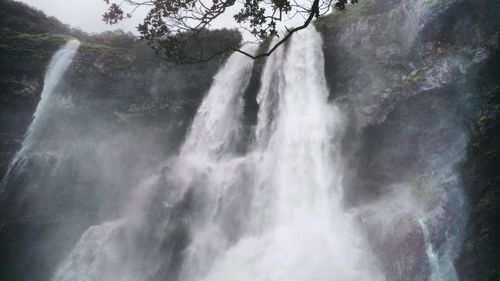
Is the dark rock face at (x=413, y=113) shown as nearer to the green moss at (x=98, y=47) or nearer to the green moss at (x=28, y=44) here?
the green moss at (x=98, y=47)

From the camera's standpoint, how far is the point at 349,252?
39.3 ft

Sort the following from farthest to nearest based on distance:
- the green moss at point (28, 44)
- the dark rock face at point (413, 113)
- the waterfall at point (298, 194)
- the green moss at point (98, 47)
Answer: the green moss at point (98, 47)
the green moss at point (28, 44)
the waterfall at point (298, 194)
the dark rock face at point (413, 113)

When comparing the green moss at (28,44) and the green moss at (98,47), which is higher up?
the green moss at (98,47)

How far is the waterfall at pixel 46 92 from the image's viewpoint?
723 inches


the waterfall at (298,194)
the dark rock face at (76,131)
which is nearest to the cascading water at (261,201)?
the waterfall at (298,194)

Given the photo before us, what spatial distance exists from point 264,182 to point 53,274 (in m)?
11.0

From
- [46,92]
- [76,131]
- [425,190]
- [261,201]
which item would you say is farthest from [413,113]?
[46,92]

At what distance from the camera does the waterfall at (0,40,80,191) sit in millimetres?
18355

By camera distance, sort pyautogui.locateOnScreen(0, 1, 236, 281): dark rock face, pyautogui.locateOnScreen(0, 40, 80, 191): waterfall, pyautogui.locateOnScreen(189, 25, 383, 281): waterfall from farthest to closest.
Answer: pyautogui.locateOnScreen(0, 40, 80, 191): waterfall, pyautogui.locateOnScreen(0, 1, 236, 281): dark rock face, pyautogui.locateOnScreen(189, 25, 383, 281): waterfall

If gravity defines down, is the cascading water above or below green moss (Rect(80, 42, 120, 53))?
below

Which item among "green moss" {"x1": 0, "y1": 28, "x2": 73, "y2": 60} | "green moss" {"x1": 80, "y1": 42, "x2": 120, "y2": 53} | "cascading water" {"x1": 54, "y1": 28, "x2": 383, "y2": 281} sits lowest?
"cascading water" {"x1": 54, "y1": 28, "x2": 383, "y2": 281}

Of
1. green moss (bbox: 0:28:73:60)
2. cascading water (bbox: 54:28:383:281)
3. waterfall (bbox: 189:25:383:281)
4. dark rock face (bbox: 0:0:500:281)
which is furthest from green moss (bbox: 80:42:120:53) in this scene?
waterfall (bbox: 189:25:383:281)

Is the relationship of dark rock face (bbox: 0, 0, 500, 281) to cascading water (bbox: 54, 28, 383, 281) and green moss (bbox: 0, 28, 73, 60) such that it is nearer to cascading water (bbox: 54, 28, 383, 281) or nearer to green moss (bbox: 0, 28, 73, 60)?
green moss (bbox: 0, 28, 73, 60)

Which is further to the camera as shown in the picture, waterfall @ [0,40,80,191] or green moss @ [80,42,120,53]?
green moss @ [80,42,120,53]
